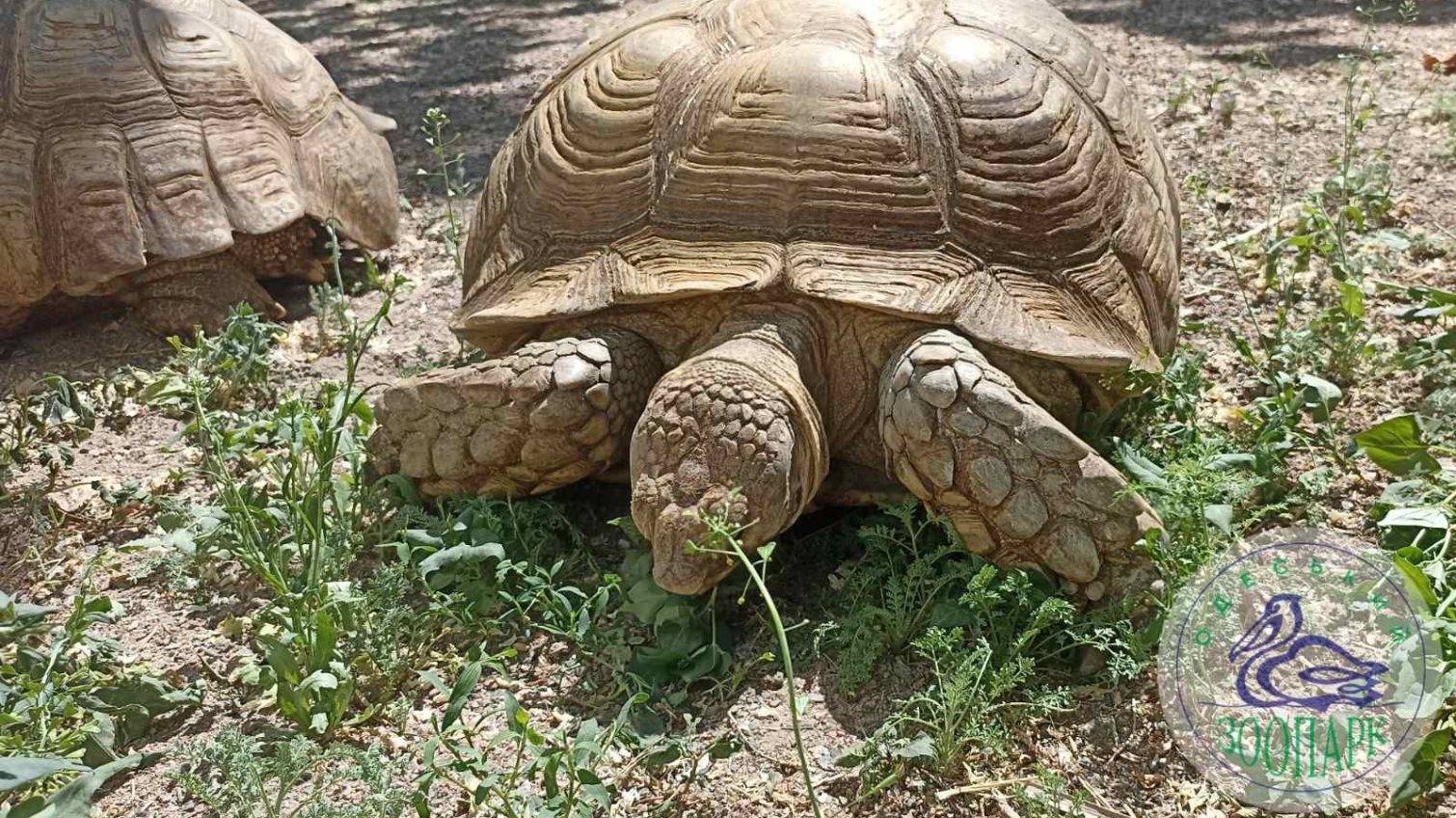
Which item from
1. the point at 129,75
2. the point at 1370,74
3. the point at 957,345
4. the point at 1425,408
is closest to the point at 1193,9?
the point at 1370,74

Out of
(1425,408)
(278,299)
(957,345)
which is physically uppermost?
(957,345)

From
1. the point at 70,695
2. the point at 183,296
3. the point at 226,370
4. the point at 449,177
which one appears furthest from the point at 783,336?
the point at 449,177

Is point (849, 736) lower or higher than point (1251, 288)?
lower

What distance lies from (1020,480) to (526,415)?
1.37 metres

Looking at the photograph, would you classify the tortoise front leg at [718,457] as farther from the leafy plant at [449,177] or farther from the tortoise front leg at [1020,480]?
the leafy plant at [449,177]

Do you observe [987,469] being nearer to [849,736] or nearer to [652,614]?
[849,736]

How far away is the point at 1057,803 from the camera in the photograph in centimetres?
266

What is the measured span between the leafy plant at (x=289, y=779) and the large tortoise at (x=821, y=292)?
836 mm

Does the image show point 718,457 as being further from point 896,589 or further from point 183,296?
point 183,296

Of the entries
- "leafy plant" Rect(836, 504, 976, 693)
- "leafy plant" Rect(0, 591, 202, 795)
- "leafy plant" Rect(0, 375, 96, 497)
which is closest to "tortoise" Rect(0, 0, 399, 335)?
"leafy plant" Rect(0, 375, 96, 497)

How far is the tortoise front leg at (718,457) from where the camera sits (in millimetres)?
2980

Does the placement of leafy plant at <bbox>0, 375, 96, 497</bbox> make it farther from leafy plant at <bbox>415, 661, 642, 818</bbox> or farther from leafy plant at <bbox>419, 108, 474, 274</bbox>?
leafy plant at <bbox>415, 661, 642, 818</bbox>

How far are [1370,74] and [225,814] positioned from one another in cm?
669

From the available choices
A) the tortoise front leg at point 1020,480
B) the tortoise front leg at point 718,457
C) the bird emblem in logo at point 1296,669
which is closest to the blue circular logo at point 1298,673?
the bird emblem in logo at point 1296,669
